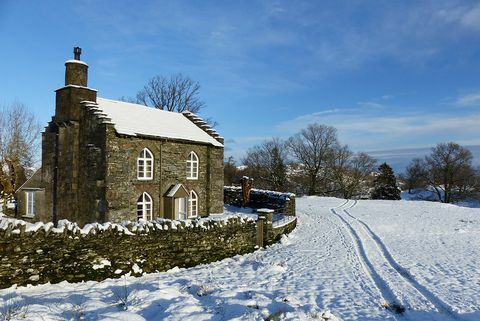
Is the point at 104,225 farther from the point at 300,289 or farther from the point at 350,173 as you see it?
the point at 350,173

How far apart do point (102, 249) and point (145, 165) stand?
1090cm

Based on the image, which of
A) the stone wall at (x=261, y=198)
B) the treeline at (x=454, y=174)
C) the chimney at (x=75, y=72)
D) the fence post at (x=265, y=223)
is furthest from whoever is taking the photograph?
the treeline at (x=454, y=174)

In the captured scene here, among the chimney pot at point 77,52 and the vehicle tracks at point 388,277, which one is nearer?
the vehicle tracks at point 388,277

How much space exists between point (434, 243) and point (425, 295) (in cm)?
897

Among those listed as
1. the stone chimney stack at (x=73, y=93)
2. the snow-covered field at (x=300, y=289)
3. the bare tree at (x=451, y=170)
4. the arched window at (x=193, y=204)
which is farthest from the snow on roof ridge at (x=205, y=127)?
the bare tree at (x=451, y=170)

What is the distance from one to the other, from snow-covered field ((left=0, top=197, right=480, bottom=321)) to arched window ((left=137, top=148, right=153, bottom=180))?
9.66m

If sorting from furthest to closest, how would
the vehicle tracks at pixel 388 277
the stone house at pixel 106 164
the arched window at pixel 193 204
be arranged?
the arched window at pixel 193 204 → the stone house at pixel 106 164 → the vehicle tracks at pixel 388 277

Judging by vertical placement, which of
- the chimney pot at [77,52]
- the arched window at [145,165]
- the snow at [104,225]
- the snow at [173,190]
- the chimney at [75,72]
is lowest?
the snow at [104,225]

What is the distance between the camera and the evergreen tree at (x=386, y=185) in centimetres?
5050

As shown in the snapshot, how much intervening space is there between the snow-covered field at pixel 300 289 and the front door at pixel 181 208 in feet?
29.3

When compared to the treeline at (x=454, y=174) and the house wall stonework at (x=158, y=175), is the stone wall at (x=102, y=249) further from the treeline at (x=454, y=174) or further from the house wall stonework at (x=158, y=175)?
the treeline at (x=454, y=174)

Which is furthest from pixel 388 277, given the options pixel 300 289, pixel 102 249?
pixel 102 249

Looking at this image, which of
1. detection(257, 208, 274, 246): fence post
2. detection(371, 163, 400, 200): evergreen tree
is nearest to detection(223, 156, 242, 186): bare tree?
detection(371, 163, 400, 200): evergreen tree

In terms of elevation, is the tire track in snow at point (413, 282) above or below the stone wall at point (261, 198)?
below
